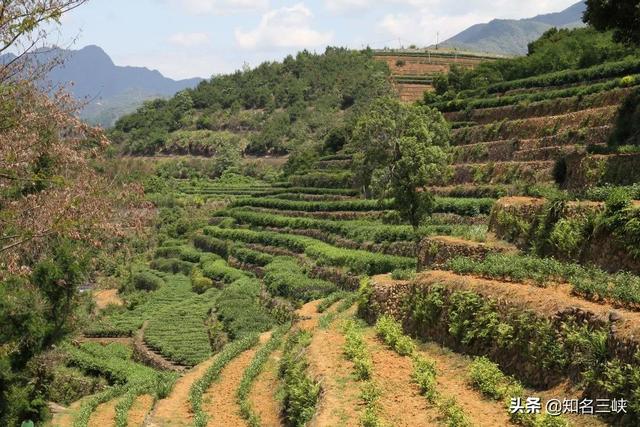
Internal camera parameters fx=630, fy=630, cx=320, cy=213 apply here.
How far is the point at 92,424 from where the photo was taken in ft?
75.0

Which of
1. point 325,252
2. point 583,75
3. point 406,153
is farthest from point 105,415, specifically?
point 583,75

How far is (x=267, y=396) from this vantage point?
18844 millimetres

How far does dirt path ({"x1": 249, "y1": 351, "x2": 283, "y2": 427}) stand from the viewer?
55.8 ft

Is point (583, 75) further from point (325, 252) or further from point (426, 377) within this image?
point (426, 377)

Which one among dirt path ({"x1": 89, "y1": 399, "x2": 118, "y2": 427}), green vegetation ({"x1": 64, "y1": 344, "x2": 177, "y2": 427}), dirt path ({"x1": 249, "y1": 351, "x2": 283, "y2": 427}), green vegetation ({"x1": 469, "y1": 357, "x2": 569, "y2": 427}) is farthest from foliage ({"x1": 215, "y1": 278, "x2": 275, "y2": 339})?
green vegetation ({"x1": 469, "y1": 357, "x2": 569, "y2": 427})

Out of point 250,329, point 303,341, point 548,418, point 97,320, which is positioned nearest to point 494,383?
point 548,418

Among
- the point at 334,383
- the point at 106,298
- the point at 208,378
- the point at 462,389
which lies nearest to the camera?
the point at 462,389

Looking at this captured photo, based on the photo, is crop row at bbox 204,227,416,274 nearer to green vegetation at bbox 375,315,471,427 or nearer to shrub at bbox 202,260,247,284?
shrub at bbox 202,260,247,284

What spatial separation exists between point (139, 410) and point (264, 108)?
381 feet

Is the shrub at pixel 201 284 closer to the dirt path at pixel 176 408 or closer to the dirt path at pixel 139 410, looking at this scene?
the dirt path at pixel 139 410

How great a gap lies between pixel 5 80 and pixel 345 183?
4873 centimetres

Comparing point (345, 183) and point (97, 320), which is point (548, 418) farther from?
point (345, 183)

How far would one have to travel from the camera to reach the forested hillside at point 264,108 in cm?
11681

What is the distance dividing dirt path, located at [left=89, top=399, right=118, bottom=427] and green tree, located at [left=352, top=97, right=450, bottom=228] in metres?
17.0
